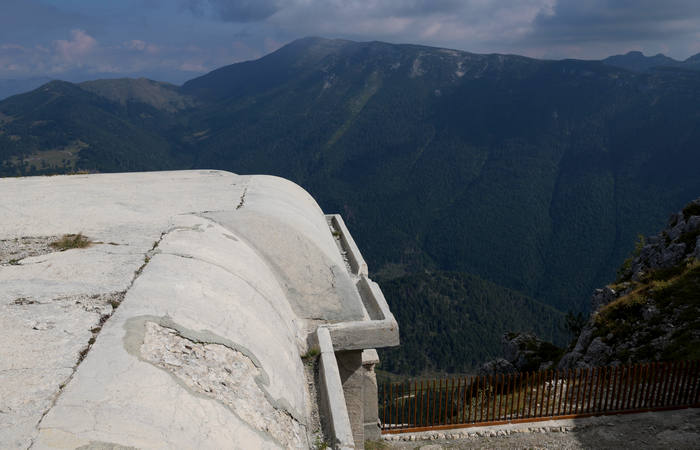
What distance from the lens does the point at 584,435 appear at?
49.5ft

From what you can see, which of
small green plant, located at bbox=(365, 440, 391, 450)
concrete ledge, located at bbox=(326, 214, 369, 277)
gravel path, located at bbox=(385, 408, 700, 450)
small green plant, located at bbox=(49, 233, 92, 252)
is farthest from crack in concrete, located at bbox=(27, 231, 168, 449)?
gravel path, located at bbox=(385, 408, 700, 450)

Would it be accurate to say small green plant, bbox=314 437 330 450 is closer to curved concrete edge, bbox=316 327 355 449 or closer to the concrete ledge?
curved concrete edge, bbox=316 327 355 449

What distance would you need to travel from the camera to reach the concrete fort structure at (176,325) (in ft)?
15.8

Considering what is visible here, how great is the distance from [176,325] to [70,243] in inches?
156

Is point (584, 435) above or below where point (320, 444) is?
below

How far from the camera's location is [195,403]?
5195 mm

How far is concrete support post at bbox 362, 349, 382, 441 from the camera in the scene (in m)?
11.0

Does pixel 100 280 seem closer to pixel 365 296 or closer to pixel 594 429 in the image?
pixel 365 296

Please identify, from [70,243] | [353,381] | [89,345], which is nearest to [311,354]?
[353,381]

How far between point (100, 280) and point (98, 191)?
7297 millimetres

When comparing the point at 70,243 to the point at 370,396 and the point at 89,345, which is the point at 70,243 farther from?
the point at 370,396

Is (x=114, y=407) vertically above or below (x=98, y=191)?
below

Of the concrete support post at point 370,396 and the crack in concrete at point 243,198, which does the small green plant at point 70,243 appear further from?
the concrete support post at point 370,396

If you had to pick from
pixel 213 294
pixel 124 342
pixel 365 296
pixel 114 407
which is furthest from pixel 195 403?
pixel 365 296
